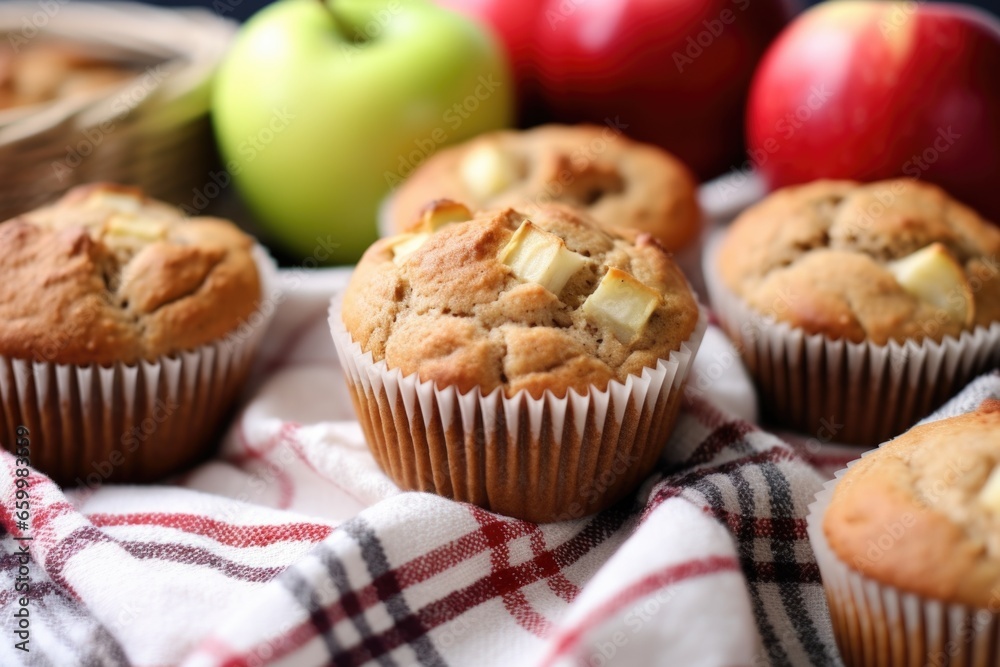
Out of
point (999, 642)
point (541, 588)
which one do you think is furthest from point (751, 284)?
point (999, 642)

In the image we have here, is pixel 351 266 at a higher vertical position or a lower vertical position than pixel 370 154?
lower

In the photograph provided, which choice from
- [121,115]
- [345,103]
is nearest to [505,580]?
[345,103]

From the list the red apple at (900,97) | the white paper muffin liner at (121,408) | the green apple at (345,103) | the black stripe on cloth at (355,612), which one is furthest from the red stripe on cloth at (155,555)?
the red apple at (900,97)

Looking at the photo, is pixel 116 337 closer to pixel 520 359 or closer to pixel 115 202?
pixel 115 202

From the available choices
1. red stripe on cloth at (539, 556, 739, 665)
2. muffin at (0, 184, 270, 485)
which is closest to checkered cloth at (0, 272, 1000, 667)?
red stripe on cloth at (539, 556, 739, 665)

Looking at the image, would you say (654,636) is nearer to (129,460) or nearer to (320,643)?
(320,643)

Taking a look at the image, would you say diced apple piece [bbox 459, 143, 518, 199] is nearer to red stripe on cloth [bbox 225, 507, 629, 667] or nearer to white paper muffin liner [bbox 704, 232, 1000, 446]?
white paper muffin liner [bbox 704, 232, 1000, 446]

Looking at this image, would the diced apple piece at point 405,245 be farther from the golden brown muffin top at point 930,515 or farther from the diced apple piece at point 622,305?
the golden brown muffin top at point 930,515
